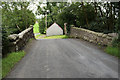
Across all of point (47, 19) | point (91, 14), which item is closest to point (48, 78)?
point (91, 14)

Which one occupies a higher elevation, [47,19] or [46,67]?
[47,19]

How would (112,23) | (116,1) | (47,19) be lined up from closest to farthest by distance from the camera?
(116,1) → (112,23) → (47,19)

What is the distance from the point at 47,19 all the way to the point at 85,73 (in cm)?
4229

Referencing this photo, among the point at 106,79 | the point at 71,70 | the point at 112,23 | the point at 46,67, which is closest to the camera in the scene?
the point at 106,79

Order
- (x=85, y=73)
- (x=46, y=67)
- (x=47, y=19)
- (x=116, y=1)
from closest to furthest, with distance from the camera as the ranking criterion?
1. (x=85, y=73)
2. (x=46, y=67)
3. (x=116, y=1)
4. (x=47, y=19)

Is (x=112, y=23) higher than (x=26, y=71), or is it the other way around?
(x=112, y=23)

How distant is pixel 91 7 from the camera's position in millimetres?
16250

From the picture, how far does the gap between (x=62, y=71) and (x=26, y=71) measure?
4.05 ft

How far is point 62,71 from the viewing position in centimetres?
469

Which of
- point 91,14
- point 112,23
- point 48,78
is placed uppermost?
point 91,14

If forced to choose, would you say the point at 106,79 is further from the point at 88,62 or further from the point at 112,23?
the point at 112,23

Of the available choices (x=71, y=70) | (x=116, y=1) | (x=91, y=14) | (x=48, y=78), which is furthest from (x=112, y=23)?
(x=48, y=78)

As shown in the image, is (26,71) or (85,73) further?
(26,71)

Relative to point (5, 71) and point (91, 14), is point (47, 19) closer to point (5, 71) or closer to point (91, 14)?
point (91, 14)
